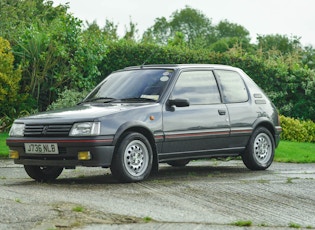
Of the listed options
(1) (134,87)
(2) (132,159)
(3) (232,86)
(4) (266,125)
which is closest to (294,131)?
(4) (266,125)

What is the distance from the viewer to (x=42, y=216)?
754 cm

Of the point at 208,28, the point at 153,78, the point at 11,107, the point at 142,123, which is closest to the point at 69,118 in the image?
the point at 142,123

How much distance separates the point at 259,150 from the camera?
12977 mm

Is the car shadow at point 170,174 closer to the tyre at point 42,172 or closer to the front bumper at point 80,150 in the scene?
the tyre at point 42,172

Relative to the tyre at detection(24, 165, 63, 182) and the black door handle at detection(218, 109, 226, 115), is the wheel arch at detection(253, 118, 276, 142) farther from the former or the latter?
the tyre at detection(24, 165, 63, 182)

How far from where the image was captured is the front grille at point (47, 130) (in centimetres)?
1044

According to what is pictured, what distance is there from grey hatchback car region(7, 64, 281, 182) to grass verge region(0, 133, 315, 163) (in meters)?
2.75

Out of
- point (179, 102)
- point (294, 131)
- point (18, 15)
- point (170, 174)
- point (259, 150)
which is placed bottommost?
point (170, 174)

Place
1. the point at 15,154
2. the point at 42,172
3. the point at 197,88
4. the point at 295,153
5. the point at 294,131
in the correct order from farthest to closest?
the point at 294,131
the point at 295,153
the point at 197,88
the point at 42,172
the point at 15,154

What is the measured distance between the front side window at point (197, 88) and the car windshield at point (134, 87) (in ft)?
0.78

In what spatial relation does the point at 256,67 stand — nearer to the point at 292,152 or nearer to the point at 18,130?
the point at 292,152

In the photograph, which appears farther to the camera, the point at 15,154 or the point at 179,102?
the point at 179,102

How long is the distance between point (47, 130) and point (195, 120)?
7.73 ft

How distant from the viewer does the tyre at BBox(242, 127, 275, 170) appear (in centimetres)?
1280
